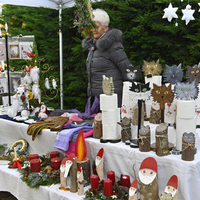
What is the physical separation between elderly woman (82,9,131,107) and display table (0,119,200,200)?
84 cm

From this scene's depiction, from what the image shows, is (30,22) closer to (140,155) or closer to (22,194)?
(22,194)

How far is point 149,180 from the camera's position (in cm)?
138

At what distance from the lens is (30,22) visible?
498cm

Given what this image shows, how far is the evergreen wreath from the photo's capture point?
2232 millimetres

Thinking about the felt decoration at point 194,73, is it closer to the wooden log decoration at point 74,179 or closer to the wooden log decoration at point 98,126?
the wooden log decoration at point 98,126

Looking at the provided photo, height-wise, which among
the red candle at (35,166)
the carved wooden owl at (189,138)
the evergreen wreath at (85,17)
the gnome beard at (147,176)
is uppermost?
the evergreen wreath at (85,17)

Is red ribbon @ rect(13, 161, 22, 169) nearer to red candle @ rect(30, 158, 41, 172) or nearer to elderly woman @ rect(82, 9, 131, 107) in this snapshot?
red candle @ rect(30, 158, 41, 172)

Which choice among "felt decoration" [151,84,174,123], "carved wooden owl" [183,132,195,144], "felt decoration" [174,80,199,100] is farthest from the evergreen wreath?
"carved wooden owl" [183,132,195,144]

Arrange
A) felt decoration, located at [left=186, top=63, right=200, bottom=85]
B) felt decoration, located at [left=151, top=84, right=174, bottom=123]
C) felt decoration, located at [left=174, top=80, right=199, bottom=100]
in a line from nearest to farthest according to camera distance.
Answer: felt decoration, located at [left=174, top=80, right=199, bottom=100]
felt decoration, located at [left=151, top=84, right=174, bottom=123]
felt decoration, located at [left=186, top=63, right=200, bottom=85]

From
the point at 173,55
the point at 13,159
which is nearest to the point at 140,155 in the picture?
the point at 13,159

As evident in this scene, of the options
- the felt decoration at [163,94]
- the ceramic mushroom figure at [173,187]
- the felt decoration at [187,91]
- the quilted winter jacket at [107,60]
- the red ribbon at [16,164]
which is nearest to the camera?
the ceramic mushroom figure at [173,187]

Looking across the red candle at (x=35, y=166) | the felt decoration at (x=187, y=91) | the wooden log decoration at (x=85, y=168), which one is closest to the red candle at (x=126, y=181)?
the wooden log decoration at (x=85, y=168)

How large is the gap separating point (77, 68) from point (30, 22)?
151cm

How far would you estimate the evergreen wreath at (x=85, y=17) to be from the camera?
223 centimetres
